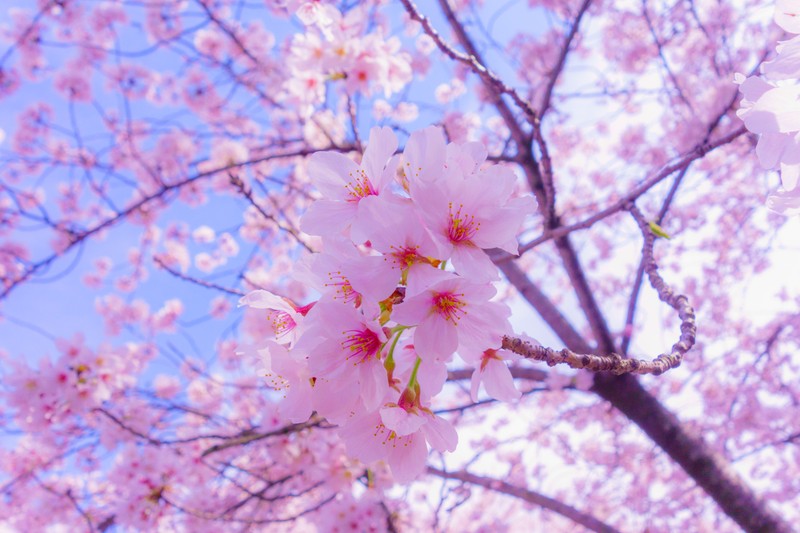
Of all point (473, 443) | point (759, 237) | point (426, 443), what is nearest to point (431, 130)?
point (426, 443)

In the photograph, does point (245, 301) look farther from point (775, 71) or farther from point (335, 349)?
point (775, 71)

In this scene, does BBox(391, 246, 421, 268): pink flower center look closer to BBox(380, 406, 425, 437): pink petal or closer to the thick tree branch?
BBox(380, 406, 425, 437): pink petal

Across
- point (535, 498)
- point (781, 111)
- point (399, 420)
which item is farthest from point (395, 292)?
point (535, 498)

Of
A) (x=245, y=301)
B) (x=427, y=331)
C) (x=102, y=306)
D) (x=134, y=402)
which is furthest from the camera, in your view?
(x=102, y=306)

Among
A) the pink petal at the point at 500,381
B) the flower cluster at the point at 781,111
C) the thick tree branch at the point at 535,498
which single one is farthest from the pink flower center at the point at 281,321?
the thick tree branch at the point at 535,498

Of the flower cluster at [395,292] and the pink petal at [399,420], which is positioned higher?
the flower cluster at [395,292]

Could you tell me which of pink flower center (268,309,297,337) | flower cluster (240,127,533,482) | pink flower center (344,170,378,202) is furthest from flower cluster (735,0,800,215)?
pink flower center (268,309,297,337)

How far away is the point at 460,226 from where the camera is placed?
0.88 metres

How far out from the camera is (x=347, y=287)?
922 millimetres

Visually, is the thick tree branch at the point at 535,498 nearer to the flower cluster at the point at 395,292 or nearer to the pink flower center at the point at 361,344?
the flower cluster at the point at 395,292

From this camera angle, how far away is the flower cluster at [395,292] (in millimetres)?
822

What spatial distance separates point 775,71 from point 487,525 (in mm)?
5551

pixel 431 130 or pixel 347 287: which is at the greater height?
pixel 431 130

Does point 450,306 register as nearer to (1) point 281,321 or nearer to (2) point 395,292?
(2) point 395,292
